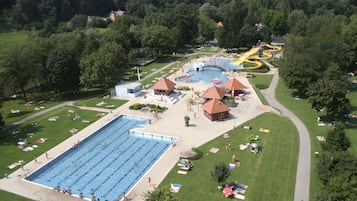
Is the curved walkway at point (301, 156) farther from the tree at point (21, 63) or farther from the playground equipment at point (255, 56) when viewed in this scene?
the tree at point (21, 63)

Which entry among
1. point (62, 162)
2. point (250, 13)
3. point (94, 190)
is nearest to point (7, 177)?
point (62, 162)

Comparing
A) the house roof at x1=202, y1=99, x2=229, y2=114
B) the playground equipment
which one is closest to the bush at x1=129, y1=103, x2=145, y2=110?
the house roof at x1=202, y1=99, x2=229, y2=114

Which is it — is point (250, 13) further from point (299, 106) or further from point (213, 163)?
point (213, 163)

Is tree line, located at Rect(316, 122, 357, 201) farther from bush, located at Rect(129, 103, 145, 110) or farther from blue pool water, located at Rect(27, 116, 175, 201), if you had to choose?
bush, located at Rect(129, 103, 145, 110)

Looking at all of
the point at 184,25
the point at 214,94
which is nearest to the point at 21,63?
the point at 214,94

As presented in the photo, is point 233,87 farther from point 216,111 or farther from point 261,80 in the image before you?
point 216,111

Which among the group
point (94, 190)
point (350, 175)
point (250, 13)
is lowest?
point (94, 190)

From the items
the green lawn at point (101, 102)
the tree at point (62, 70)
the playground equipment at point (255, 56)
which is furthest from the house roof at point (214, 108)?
the playground equipment at point (255, 56)
